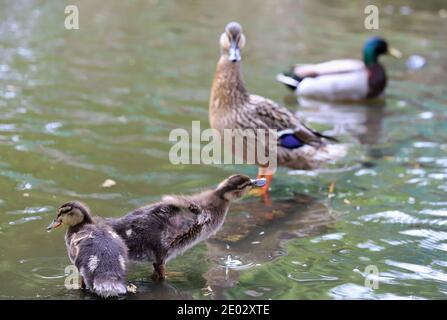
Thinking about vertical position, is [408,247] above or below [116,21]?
below

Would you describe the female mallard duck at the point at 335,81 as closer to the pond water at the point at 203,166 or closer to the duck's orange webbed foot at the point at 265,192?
the pond water at the point at 203,166

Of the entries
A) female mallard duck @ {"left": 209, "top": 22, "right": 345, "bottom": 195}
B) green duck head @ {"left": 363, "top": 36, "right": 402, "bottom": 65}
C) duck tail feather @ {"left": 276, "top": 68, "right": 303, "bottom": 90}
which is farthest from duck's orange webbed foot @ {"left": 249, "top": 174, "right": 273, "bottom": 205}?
green duck head @ {"left": 363, "top": 36, "right": 402, "bottom": 65}

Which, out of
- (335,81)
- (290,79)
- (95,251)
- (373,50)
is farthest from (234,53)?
(373,50)

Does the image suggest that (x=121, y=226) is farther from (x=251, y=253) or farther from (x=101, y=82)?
(x=101, y=82)

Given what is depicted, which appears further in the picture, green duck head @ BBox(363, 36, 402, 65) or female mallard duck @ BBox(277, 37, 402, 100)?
green duck head @ BBox(363, 36, 402, 65)

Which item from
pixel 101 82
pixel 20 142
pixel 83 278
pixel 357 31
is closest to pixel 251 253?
pixel 83 278

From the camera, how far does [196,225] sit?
5410 mm

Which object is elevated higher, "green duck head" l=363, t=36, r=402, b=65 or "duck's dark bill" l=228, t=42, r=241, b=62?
"green duck head" l=363, t=36, r=402, b=65

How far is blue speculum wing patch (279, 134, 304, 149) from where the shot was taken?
24.7 feet

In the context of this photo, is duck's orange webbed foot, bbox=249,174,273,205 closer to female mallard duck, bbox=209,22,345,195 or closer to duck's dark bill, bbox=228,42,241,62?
female mallard duck, bbox=209,22,345,195

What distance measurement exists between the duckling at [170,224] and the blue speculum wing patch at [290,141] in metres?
1.93

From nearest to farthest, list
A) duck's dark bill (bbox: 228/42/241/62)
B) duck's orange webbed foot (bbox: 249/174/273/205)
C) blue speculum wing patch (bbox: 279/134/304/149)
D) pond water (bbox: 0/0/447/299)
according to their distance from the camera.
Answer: pond water (bbox: 0/0/447/299), duck's dark bill (bbox: 228/42/241/62), duck's orange webbed foot (bbox: 249/174/273/205), blue speculum wing patch (bbox: 279/134/304/149)

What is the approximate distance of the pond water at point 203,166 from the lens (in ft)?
17.7
